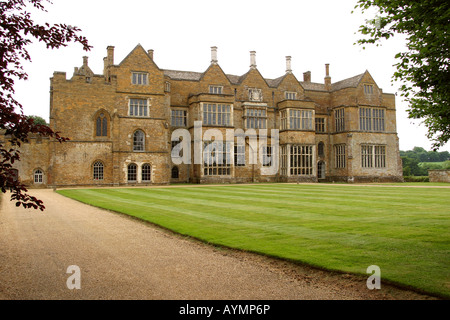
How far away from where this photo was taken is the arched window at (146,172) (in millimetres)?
35406

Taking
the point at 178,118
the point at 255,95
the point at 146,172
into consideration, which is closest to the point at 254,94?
the point at 255,95

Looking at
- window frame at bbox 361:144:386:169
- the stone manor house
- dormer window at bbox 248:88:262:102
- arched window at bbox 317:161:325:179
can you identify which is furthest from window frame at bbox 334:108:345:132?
dormer window at bbox 248:88:262:102

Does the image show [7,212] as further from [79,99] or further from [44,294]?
[79,99]

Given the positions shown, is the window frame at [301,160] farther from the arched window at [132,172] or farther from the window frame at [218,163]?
the arched window at [132,172]

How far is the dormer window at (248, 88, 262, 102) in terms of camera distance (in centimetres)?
4100

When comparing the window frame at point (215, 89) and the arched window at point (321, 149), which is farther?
the arched window at point (321, 149)

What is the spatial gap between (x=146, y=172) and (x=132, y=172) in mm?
1272

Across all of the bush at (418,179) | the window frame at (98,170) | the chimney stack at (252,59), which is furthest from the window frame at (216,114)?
the bush at (418,179)

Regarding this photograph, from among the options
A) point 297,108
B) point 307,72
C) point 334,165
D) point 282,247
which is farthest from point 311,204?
point 307,72

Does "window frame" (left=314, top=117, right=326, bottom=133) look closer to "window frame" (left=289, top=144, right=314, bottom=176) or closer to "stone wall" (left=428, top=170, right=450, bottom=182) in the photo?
"window frame" (left=289, top=144, right=314, bottom=176)

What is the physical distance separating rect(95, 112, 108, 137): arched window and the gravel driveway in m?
25.3

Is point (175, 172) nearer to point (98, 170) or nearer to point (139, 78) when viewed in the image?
point (98, 170)

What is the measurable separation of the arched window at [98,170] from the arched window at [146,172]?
3.73m
